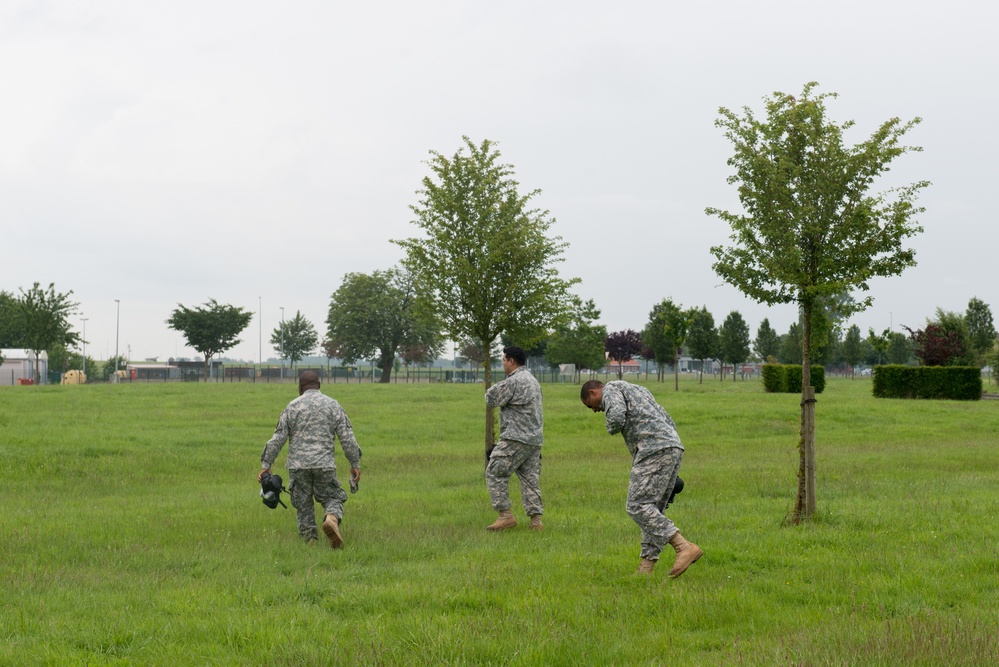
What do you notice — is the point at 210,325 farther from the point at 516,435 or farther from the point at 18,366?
the point at 516,435

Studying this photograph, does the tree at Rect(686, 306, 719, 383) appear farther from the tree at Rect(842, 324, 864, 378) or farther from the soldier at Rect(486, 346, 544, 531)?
the soldier at Rect(486, 346, 544, 531)

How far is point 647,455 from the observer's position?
7.93 m

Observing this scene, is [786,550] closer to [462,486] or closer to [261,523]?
[261,523]

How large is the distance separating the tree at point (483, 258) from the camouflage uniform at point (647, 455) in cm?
955

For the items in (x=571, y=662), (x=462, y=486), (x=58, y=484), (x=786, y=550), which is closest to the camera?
(x=571, y=662)

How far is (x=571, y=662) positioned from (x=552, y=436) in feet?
71.7

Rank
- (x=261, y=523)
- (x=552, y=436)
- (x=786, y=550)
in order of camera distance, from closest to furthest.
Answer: (x=786, y=550) < (x=261, y=523) < (x=552, y=436)

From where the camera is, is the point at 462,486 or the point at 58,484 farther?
the point at 58,484

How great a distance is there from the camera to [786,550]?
8938 millimetres

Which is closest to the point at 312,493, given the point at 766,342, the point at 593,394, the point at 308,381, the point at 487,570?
the point at 308,381

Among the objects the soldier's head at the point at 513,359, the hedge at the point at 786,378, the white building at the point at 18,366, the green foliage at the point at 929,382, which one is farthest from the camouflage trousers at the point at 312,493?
the white building at the point at 18,366

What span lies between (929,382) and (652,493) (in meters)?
34.8

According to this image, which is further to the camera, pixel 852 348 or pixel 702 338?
pixel 852 348

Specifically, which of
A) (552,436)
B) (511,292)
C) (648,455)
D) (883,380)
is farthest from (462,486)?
(883,380)
